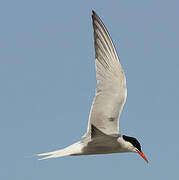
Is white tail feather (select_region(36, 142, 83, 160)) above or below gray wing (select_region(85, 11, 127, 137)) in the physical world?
below

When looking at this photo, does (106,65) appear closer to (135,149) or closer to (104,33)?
(104,33)

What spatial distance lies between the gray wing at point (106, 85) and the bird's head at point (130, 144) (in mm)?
486

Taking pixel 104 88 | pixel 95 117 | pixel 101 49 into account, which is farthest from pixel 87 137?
pixel 101 49

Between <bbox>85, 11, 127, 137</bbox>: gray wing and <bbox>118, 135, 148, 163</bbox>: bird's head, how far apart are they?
1.59 feet

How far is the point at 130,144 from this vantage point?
8.32 m

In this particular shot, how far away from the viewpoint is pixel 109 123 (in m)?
8.87

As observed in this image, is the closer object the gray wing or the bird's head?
the bird's head

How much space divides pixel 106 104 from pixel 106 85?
399 millimetres

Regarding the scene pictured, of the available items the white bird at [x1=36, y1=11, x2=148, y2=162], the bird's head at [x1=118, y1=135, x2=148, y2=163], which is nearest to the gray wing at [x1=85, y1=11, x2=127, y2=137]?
the white bird at [x1=36, y1=11, x2=148, y2=162]

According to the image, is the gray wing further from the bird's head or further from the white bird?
the bird's head

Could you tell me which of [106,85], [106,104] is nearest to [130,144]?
[106,104]

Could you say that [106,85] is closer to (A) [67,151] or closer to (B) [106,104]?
(B) [106,104]

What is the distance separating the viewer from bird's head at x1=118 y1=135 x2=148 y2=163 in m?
8.23

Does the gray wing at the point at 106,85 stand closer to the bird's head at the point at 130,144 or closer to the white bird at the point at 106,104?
the white bird at the point at 106,104
